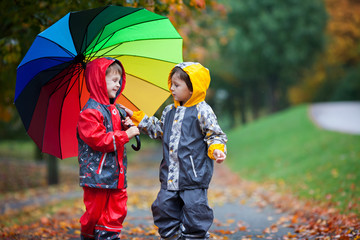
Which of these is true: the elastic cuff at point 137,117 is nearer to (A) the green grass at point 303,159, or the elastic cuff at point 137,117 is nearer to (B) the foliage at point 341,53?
(A) the green grass at point 303,159

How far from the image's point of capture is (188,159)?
3570 millimetres

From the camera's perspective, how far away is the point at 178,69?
3.69 metres

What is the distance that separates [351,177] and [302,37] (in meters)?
19.3

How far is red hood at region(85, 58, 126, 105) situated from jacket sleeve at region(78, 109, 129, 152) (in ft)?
0.62

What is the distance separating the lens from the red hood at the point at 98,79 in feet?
11.5

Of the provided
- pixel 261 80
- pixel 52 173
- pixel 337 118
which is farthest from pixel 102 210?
pixel 261 80

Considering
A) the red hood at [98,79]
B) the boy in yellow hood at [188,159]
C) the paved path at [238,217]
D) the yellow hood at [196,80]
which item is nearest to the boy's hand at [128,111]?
the red hood at [98,79]

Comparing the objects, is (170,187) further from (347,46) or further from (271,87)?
(347,46)

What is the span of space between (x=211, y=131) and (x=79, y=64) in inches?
58.4

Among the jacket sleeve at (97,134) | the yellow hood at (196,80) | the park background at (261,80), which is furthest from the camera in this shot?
the park background at (261,80)

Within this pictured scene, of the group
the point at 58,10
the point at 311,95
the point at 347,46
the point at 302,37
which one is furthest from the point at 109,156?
the point at 311,95

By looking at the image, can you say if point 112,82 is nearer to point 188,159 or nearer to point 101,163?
point 101,163

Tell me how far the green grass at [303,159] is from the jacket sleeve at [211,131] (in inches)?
138

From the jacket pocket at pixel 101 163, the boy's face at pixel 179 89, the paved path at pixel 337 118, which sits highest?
the paved path at pixel 337 118
